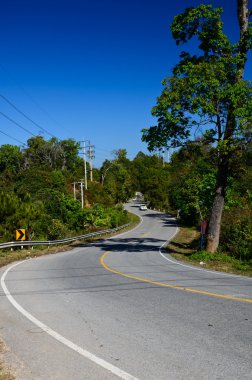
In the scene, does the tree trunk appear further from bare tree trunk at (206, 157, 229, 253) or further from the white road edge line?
the white road edge line

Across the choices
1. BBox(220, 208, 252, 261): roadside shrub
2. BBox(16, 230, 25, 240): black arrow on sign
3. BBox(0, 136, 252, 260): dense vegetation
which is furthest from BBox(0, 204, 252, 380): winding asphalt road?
BBox(16, 230, 25, 240): black arrow on sign

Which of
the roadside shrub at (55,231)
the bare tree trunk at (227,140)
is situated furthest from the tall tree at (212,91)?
the roadside shrub at (55,231)

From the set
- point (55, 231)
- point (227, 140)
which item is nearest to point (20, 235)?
point (55, 231)

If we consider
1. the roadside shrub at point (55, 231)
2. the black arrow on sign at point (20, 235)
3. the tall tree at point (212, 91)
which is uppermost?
the tall tree at point (212, 91)

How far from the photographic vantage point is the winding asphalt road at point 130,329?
16.8ft

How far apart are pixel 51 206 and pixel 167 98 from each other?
98.4 ft

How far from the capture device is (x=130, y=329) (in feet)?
22.7

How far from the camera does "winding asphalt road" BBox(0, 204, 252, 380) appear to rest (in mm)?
5133

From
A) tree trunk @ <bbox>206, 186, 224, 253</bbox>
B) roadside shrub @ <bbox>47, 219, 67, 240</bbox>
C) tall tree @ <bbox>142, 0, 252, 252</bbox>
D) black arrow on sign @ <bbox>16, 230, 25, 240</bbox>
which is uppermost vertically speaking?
tall tree @ <bbox>142, 0, 252, 252</bbox>

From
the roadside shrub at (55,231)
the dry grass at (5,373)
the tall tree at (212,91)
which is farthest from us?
the roadside shrub at (55,231)

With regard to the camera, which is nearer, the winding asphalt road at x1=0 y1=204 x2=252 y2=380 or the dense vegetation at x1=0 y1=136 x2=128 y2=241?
the winding asphalt road at x1=0 y1=204 x2=252 y2=380

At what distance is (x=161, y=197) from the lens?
352 ft

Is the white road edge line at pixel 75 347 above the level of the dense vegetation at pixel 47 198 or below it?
below

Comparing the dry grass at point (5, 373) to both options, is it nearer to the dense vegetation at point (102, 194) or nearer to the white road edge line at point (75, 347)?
the white road edge line at point (75, 347)
